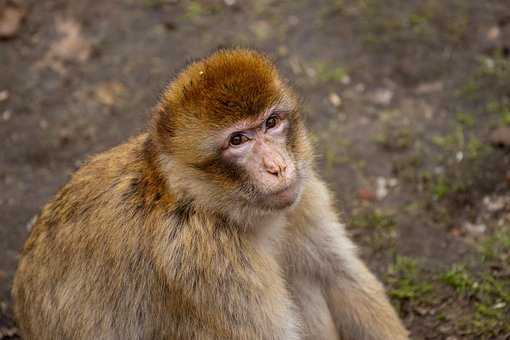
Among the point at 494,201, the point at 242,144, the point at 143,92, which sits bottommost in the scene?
the point at 494,201

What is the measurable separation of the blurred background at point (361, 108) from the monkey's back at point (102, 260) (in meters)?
1.13

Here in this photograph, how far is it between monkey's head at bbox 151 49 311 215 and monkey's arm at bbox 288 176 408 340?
53 centimetres

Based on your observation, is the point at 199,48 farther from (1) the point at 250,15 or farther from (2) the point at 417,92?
(2) the point at 417,92

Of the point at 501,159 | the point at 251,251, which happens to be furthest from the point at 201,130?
the point at 501,159

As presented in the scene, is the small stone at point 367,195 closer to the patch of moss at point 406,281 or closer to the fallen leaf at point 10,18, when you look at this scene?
the patch of moss at point 406,281

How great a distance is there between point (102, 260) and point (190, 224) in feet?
1.47

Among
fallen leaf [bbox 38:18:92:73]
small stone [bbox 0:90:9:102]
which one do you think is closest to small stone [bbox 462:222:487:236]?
fallen leaf [bbox 38:18:92:73]

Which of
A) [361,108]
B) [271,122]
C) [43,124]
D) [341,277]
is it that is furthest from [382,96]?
[271,122]

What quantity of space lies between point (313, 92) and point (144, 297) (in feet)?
9.18

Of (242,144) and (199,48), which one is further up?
(242,144)

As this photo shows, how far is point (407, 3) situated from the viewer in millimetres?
6723

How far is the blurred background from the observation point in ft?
16.8

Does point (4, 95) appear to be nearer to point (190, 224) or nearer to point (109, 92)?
point (109, 92)

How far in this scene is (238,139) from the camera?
3.66 metres
